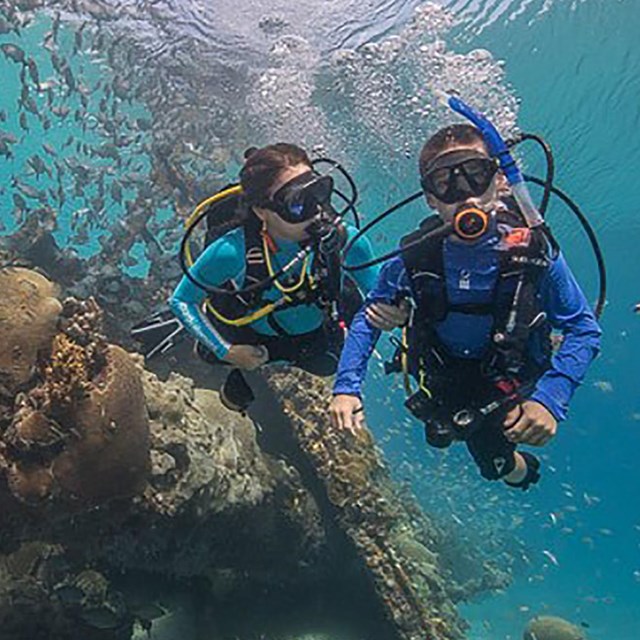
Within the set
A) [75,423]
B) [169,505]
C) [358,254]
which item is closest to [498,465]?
[358,254]

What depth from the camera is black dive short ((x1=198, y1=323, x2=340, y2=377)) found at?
18.8 feet

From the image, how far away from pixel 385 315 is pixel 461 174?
1112 mm

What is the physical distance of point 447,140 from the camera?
457cm

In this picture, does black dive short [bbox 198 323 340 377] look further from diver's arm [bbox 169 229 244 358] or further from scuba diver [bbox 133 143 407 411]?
diver's arm [bbox 169 229 244 358]

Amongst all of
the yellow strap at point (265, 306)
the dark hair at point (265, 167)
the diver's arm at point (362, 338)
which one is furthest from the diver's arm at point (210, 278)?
the diver's arm at point (362, 338)

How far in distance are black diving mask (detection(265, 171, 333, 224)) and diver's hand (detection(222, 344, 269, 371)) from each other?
3.69 ft

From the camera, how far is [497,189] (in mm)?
4516

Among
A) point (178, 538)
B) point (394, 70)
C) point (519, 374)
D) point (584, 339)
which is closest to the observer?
point (584, 339)

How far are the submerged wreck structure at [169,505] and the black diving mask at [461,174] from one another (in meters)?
3.08

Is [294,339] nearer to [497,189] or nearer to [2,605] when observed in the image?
[497,189]

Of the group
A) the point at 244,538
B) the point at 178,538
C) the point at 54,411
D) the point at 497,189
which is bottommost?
the point at 244,538

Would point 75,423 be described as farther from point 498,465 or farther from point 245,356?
point 498,465

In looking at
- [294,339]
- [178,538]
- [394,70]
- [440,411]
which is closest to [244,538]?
[178,538]

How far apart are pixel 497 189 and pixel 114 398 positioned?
3372mm
